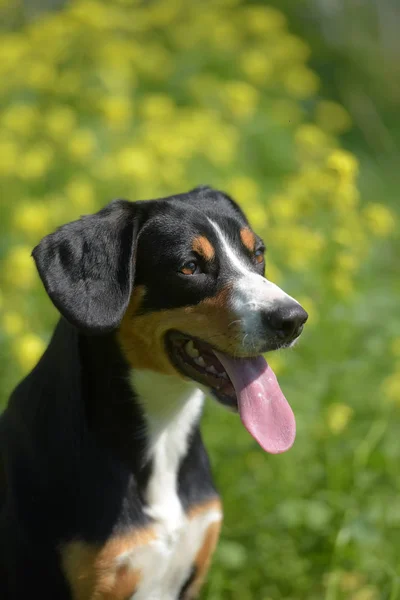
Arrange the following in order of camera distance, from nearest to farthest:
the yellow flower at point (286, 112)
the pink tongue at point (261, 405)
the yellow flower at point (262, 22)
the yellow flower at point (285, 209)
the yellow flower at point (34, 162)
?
the pink tongue at point (261, 405)
the yellow flower at point (285, 209)
the yellow flower at point (34, 162)
the yellow flower at point (262, 22)
the yellow flower at point (286, 112)

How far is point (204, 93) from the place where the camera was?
7152 mm

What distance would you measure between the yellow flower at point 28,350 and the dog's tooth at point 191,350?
985 millimetres

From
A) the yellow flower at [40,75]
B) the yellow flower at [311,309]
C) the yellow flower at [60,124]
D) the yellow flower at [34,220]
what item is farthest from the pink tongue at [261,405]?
the yellow flower at [40,75]

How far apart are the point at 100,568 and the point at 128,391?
0.56 m

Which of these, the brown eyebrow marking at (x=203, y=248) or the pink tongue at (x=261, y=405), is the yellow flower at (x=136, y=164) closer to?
the brown eyebrow marking at (x=203, y=248)

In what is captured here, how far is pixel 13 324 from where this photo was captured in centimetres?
408

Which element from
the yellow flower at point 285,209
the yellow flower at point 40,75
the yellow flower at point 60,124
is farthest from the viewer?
the yellow flower at point 40,75

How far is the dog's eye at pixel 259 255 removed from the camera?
307cm

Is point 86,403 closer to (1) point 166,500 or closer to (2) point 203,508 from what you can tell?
(1) point 166,500

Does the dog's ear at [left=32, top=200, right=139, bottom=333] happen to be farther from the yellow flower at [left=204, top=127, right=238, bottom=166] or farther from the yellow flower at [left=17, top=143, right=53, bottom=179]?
the yellow flower at [left=204, top=127, right=238, bottom=166]

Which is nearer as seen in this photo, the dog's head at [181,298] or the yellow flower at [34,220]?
the dog's head at [181,298]

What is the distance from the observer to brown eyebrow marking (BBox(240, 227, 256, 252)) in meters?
3.01

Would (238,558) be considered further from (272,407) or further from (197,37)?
(197,37)

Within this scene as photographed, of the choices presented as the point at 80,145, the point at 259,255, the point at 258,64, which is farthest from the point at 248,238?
the point at 258,64
